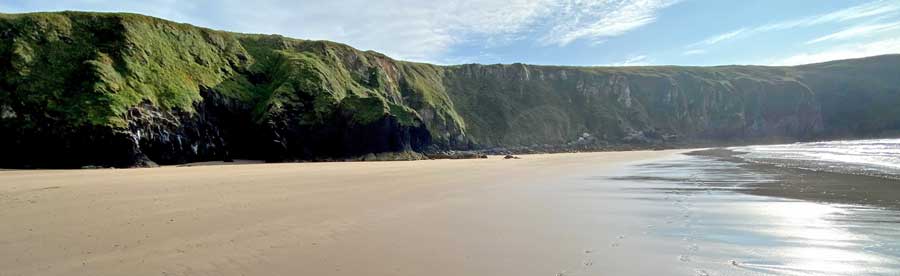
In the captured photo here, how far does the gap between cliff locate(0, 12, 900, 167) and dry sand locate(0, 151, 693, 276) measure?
2092 centimetres

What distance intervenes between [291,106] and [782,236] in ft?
130

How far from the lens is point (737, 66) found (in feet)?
370

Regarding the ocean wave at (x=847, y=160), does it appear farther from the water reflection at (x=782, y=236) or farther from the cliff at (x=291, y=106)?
the cliff at (x=291, y=106)

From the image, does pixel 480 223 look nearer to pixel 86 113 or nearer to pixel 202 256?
pixel 202 256

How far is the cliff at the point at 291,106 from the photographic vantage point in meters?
28.1

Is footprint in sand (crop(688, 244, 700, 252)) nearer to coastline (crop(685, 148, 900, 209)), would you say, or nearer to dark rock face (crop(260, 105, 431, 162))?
coastline (crop(685, 148, 900, 209))

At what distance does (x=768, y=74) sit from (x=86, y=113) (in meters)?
129

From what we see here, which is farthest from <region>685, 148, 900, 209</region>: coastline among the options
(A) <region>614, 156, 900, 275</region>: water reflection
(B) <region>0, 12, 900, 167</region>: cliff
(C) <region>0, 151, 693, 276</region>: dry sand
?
(B) <region>0, 12, 900, 167</region>: cliff

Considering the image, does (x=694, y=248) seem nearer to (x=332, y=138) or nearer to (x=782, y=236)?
(x=782, y=236)

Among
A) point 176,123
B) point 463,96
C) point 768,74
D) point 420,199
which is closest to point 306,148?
point 176,123

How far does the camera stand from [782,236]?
251 inches

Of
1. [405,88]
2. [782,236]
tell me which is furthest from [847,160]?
[405,88]

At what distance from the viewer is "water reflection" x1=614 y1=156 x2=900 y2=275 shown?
477cm

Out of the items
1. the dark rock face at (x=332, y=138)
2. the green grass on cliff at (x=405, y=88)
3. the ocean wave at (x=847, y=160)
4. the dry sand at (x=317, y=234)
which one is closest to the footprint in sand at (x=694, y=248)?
the dry sand at (x=317, y=234)
